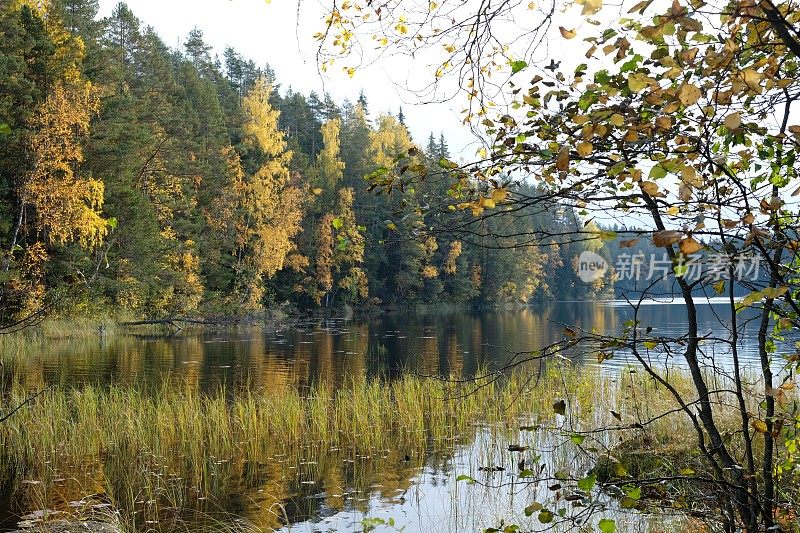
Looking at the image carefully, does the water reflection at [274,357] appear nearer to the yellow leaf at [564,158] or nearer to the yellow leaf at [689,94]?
the yellow leaf at [564,158]

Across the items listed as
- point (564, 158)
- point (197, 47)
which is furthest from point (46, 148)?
point (197, 47)

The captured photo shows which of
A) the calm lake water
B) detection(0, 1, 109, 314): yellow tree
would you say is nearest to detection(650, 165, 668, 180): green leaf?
the calm lake water

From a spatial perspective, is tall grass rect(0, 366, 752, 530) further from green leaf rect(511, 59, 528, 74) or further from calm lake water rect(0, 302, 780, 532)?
green leaf rect(511, 59, 528, 74)

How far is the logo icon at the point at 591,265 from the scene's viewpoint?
6140mm

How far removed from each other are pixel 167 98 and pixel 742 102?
137ft

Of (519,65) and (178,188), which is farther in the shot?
(178,188)

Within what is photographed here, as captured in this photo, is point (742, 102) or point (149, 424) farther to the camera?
point (149, 424)

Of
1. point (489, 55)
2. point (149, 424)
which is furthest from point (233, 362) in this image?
point (489, 55)

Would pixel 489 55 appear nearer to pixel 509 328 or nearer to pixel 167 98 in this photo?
pixel 509 328

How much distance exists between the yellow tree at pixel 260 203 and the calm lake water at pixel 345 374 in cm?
432

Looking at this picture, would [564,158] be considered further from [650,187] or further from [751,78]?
[751,78]

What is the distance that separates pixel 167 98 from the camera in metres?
40.9

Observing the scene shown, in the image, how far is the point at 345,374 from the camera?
18156 mm

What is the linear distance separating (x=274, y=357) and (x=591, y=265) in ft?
61.8
